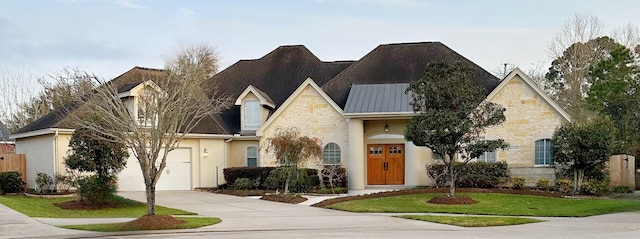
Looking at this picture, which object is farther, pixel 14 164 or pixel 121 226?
pixel 14 164

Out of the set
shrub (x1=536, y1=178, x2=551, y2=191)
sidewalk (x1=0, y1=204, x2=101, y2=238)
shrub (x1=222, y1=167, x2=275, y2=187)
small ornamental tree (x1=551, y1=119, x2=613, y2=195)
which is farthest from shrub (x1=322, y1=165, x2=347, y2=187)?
sidewalk (x1=0, y1=204, x2=101, y2=238)

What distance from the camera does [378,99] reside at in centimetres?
2703

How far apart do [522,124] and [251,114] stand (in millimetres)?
13431

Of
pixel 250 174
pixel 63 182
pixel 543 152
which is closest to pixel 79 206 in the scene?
pixel 63 182

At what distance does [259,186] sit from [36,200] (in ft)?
30.8

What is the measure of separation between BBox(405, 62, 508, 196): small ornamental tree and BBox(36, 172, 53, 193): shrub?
15.7 metres

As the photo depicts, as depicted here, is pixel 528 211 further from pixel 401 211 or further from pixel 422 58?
pixel 422 58

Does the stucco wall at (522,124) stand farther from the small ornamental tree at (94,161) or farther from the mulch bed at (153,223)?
the mulch bed at (153,223)

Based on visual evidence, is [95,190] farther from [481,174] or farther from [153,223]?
[481,174]

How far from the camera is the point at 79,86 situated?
65.9 ft

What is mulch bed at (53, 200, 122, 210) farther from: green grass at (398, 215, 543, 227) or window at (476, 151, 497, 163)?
window at (476, 151, 497, 163)

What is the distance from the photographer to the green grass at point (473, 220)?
14992mm

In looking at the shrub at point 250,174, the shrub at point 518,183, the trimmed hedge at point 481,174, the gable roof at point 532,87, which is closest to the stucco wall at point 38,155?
the shrub at point 250,174

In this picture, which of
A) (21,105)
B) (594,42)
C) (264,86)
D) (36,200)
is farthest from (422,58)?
(21,105)
